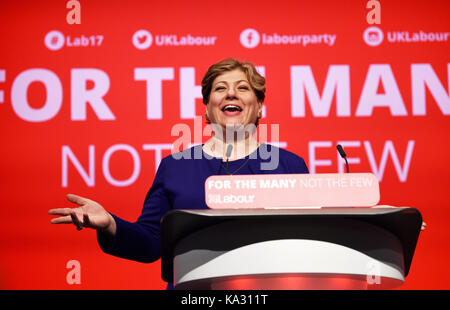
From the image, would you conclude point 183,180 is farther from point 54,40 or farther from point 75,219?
point 54,40

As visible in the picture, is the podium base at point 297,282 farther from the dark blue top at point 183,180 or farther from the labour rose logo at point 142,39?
the labour rose logo at point 142,39

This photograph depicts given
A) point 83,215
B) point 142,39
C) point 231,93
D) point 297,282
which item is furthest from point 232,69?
point 142,39

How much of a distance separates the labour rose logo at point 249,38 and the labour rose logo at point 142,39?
1.58 feet

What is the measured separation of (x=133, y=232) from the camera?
1371 millimetres

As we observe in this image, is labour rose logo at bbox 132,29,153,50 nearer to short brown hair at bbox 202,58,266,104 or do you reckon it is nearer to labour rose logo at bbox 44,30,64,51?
labour rose logo at bbox 44,30,64,51

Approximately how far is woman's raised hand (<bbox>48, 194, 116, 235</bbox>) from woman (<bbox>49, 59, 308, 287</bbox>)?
0.29 m

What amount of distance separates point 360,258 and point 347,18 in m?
2.09

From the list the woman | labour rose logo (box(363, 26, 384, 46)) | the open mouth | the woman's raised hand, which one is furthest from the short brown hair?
labour rose logo (box(363, 26, 384, 46))

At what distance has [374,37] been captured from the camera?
9.17ft

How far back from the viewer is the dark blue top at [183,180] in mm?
1481

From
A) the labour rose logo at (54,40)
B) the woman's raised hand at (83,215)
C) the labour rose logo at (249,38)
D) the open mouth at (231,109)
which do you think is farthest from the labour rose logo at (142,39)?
the woman's raised hand at (83,215)
